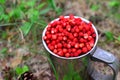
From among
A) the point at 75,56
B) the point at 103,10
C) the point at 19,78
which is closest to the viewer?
the point at 75,56

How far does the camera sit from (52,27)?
4.05 ft

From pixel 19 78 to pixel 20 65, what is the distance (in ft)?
0.37

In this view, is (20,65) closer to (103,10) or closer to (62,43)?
(62,43)

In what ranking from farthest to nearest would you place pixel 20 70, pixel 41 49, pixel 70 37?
pixel 41 49, pixel 20 70, pixel 70 37

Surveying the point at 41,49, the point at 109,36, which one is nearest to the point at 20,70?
the point at 41,49

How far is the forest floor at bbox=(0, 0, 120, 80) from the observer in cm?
139

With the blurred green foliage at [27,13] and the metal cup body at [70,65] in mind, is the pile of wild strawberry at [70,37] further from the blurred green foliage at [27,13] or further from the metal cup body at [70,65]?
the blurred green foliage at [27,13]

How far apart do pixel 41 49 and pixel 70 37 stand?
1.05ft

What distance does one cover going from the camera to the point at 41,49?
4.81 feet

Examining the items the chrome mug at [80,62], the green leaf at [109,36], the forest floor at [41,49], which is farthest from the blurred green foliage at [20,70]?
the green leaf at [109,36]

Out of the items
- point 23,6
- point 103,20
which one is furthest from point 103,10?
point 23,6

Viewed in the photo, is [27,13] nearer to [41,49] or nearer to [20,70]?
[41,49]

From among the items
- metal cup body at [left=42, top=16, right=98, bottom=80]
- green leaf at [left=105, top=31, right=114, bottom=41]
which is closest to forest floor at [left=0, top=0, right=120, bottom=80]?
green leaf at [left=105, top=31, right=114, bottom=41]

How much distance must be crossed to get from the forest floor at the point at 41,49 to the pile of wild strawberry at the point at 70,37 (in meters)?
0.22
